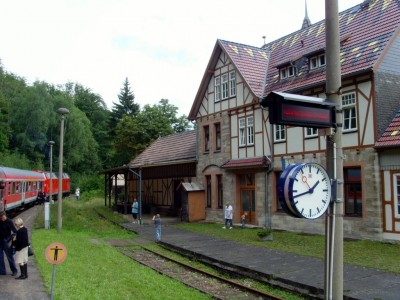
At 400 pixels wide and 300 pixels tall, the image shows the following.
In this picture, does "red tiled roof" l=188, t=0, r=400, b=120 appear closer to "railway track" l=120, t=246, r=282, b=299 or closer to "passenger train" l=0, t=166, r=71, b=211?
"railway track" l=120, t=246, r=282, b=299

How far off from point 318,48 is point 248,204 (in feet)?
29.6

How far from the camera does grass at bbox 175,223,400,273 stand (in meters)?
12.6

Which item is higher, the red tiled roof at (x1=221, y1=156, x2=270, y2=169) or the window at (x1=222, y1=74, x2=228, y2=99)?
the window at (x1=222, y1=74, x2=228, y2=99)

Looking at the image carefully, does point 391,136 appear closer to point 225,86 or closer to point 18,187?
point 225,86

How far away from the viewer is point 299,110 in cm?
432

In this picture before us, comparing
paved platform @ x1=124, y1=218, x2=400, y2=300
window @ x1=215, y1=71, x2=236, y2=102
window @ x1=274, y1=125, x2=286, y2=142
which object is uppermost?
window @ x1=215, y1=71, x2=236, y2=102

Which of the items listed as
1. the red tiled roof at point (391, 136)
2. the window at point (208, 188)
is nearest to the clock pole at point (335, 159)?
the red tiled roof at point (391, 136)

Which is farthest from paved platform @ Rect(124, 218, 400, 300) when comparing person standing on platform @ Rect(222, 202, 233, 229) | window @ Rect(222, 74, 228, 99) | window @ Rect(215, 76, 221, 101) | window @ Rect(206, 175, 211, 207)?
window @ Rect(215, 76, 221, 101)

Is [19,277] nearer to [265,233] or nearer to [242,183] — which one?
[265,233]

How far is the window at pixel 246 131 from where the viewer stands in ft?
74.9

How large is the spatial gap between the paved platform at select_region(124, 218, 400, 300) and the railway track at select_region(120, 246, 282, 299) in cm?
91

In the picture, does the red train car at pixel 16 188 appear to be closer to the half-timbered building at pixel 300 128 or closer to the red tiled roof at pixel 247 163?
the half-timbered building at pixel 300 128

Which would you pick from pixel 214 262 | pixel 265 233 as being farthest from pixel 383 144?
pixel 214 262

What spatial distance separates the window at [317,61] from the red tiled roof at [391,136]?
4.64 meters
